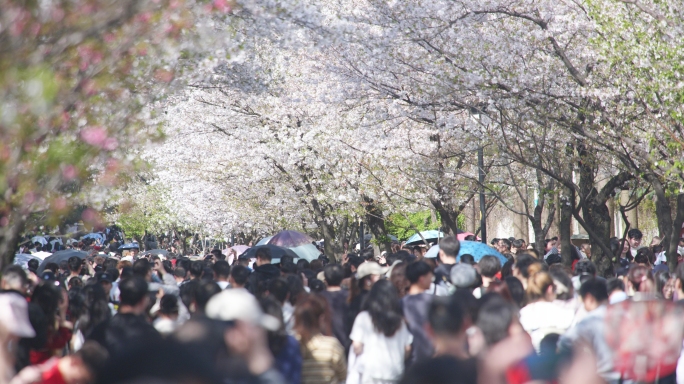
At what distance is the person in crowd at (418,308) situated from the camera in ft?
24.2

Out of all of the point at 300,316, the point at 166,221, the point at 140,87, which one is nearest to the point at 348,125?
the point at 140,87

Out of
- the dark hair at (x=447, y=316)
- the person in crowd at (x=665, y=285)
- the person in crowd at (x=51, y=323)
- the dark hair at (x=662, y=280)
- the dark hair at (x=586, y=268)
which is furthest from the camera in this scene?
the dark hair at (x=586, y=268)

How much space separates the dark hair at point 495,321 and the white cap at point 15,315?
10.9 ft

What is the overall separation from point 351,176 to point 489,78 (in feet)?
26.6

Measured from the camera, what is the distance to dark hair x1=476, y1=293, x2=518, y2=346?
540 cm

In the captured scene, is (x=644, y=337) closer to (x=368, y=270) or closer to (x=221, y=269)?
(x=368, y=270)

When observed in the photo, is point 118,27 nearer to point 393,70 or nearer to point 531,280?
point 531,280

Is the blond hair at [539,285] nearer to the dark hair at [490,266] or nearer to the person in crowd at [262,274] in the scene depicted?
the dark hair at [490,266]

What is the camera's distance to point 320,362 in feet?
22.2

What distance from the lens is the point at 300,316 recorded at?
22.4 feet

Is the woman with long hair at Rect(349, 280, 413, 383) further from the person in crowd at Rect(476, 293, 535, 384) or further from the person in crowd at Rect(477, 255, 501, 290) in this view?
the person in crowd at Rect(477, 255, 501, 290)

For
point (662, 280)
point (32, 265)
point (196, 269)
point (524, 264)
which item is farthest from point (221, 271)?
point (32, 265)

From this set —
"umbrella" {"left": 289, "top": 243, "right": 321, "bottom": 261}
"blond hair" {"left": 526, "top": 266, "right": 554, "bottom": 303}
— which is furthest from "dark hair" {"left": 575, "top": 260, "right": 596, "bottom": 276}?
"umbrella" {"left": 289, "top": 243, "right": 321, "bottom": 261}

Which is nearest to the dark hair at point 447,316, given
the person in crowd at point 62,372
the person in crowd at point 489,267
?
the person in crowd at point 62,372
